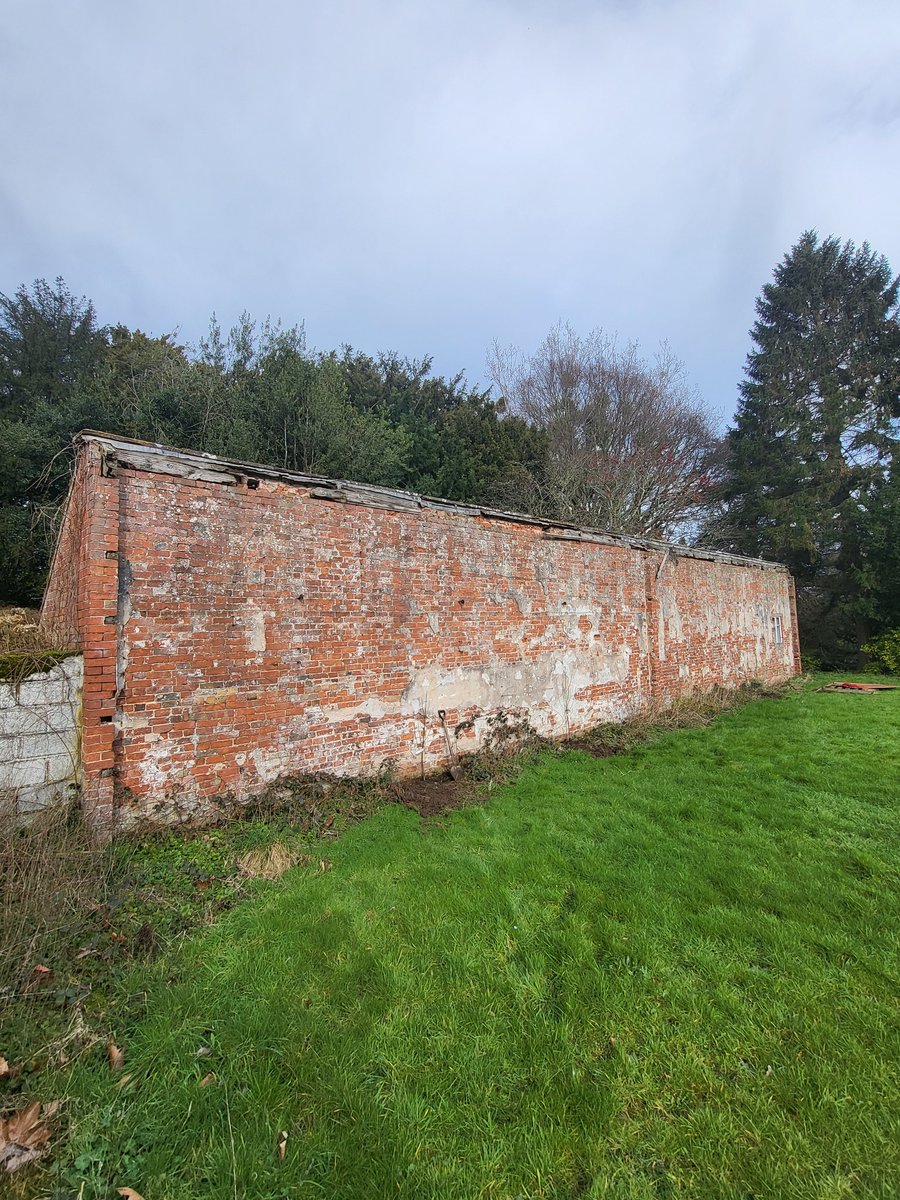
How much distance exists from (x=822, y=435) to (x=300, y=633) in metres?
22.7

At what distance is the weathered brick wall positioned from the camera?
4242mm

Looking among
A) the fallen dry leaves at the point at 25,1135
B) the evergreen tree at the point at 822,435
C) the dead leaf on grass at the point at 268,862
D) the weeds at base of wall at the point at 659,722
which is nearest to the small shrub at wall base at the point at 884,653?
the evergreen tree at the point at 822,435

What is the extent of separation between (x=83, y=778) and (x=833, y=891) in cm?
563

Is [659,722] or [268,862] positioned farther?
[659,722]

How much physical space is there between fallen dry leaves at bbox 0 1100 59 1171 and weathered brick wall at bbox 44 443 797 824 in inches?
92.0

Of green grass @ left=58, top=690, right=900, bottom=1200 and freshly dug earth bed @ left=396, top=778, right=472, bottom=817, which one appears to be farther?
freshly dug earth bed @ left=396, top=778, right=472, bottom=817

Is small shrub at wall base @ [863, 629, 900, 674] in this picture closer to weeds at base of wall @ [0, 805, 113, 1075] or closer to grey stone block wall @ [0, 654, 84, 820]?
weeds at base of wall @ [0, 805, 113, 1075]

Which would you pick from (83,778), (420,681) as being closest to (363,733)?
(420,681)

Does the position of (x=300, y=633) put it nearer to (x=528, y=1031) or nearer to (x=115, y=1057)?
(x=115, y=1057)

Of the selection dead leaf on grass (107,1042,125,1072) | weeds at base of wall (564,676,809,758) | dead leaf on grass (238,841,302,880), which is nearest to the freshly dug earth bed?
dead leaf on grass (238,841,302,880)

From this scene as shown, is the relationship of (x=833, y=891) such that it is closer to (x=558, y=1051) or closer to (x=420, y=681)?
(x=558, y=1051)

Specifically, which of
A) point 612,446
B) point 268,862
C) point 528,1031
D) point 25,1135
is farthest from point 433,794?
point 612,446

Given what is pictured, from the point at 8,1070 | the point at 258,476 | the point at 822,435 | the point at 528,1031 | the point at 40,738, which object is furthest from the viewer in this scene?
the point at 822,435

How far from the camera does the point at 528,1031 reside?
2.47 metres
